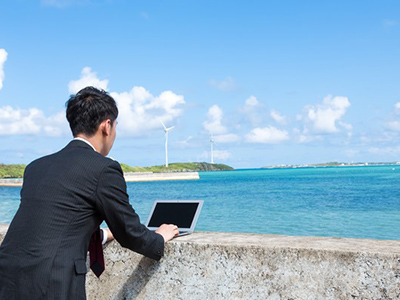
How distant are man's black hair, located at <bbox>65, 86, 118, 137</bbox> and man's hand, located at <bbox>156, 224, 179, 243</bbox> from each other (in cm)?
82

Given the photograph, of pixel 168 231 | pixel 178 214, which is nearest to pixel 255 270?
pixel 168 231

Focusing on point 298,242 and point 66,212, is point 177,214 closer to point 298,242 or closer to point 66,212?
point 298,242

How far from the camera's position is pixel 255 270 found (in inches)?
102

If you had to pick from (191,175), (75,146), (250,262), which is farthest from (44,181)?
(191,175)

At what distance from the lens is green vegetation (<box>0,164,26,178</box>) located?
89.6m

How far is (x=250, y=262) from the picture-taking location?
8.55ft

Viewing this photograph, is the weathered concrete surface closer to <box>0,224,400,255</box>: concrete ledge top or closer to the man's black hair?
<box>0,224,400,255</box>: concrete ledge top

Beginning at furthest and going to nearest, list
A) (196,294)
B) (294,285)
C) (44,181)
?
(196,294), (294,285), (44,181)

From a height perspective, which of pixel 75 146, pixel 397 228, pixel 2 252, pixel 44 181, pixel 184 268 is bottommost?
pixel 397 228

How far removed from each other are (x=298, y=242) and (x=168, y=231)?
714 millimetres

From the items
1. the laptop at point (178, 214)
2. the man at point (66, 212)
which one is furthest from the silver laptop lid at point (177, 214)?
the man at point (66, 212)

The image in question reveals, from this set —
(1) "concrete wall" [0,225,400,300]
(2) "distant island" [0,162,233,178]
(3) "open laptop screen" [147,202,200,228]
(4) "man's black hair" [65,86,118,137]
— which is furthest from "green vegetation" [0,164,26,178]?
(4) "man's black hair" [65,86,118,137]

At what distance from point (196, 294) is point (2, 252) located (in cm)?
110

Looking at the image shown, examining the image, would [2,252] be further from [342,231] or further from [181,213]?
[342,231]
